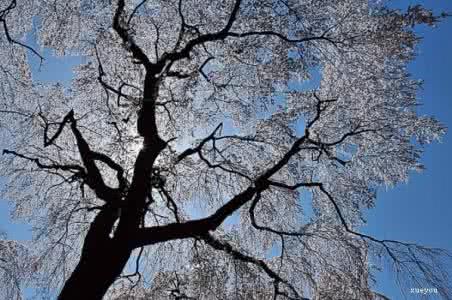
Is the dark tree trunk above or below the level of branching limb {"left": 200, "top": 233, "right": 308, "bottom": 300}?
below

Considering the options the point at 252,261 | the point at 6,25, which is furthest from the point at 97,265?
the point at 6,25

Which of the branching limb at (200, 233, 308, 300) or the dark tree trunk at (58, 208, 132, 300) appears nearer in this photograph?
the dark tree trunk at (58, 208, 132, 300)

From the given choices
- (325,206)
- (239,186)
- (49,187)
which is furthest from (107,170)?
(325,206)

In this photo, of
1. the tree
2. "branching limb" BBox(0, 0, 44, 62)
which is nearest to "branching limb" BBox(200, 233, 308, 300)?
the tree

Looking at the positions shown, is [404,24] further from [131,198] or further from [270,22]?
[131,198]

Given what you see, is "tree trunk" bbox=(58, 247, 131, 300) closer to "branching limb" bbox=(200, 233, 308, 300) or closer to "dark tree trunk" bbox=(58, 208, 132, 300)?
"dark tree trunk" bbox=(58, 208, 132, 300)

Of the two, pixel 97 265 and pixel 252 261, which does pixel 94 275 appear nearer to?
pixel 97 265

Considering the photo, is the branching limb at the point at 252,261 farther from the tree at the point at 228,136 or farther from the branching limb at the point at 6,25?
the branching limb at the point at 6,25

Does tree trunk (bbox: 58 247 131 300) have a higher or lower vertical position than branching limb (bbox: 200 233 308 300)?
lower

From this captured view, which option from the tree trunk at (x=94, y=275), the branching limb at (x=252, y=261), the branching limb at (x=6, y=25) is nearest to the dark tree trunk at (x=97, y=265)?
the tree trunk at (x=94, y=275)

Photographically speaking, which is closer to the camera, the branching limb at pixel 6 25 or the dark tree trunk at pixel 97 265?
the dark tree trunk at pixel 97 265

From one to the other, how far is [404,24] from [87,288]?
5.35 m

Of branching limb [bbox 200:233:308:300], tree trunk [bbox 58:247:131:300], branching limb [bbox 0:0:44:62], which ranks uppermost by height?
branching limb [bbox 0:0:44:62]

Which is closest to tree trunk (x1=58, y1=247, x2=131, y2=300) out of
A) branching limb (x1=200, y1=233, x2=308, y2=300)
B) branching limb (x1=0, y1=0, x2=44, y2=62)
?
branching limb (x1=200, y1=233, x2=308, y2=300)
